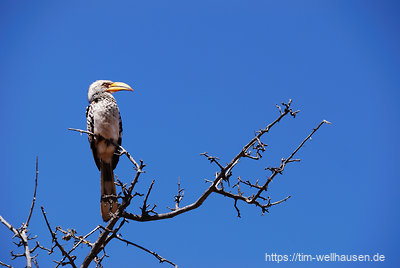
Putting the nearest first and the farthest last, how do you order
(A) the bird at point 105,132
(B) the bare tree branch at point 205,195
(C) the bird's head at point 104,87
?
1. (B) the bare tree branch at point 205,195
2. (A) the bird at point 105,132
3. (C) the bird's head at point 104,87

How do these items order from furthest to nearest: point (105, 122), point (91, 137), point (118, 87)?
point (118, 87), point (91, 137), point (105, 122)

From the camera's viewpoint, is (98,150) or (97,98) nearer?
(98,150)

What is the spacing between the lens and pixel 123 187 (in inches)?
99.1

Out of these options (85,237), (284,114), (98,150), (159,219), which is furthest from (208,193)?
(98,150)

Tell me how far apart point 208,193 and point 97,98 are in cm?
248

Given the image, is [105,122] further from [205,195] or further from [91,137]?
[205,195]

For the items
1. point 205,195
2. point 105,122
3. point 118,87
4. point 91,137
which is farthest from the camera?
point 118,87

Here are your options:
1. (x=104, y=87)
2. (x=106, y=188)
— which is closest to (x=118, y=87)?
(x=104, y=87)

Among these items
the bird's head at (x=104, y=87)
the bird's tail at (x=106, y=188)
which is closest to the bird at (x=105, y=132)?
the bird's tail at (x=106, y=188)

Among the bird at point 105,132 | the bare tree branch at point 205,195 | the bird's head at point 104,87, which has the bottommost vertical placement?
the bare tree branch at point 205,195

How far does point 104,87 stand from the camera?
15.5 ft

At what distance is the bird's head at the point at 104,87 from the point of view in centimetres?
467

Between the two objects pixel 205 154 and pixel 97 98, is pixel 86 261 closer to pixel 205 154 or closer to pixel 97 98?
pixel 205 154

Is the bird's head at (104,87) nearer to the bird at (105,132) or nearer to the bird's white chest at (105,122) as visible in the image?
the bird at (105,132)
